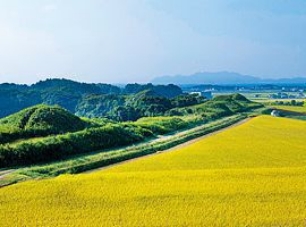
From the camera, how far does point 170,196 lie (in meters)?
17.4

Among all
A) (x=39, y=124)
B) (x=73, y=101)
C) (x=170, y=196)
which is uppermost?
(x=39, y=124)

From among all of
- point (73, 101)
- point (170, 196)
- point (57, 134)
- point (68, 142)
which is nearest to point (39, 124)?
point (57, 134)

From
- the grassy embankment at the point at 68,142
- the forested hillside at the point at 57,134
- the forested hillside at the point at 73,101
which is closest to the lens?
the grassy embankment at the point at 68,142

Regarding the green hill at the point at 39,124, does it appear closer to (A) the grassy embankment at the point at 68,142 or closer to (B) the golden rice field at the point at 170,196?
(A) the grassy embankment at the point at 68,142

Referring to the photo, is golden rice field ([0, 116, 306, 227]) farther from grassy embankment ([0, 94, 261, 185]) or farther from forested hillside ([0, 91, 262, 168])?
forested hillside ([0, 91, 262, 168])

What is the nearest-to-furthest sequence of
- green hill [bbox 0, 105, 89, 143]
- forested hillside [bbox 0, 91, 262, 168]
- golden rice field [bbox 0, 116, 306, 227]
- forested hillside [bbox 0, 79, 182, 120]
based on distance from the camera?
golden rice field [bbox 0, 116, 306, 227]
forested hillside [bbox 0, 91, 262, 168]
green hill [bbox 0, 105, 89, 143]
forested hillside [bbox 0, 79, 182, 120]

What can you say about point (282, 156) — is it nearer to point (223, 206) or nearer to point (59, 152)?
point (223, 206)

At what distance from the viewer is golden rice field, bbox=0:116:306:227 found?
1505 centimetres

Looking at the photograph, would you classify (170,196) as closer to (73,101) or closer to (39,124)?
(39,124)

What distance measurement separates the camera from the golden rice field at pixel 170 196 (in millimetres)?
15047

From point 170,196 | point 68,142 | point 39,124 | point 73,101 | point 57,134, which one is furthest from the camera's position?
point 73,101

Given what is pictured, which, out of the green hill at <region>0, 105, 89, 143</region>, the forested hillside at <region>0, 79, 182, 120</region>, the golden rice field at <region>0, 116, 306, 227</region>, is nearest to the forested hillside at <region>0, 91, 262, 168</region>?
the green hill at <region>0, 105, 89, 143</region>

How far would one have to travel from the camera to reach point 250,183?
19.3 m

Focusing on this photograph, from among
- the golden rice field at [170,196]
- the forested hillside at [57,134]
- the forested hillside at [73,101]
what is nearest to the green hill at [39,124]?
the forested hillside at [57,134]
